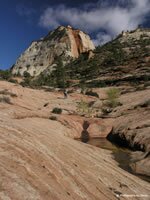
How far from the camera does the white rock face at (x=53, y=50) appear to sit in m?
153

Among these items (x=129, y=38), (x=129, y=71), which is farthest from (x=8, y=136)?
(x=129, y=38)

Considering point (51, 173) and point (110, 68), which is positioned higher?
point (110, 68)

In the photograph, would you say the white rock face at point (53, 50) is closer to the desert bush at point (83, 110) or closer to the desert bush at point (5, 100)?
the desert bush at point (83, 110)

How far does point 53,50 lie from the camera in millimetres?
155875

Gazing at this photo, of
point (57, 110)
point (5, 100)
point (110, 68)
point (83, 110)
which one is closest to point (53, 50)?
Result: point (110, 68)

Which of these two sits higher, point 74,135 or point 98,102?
point 98,102

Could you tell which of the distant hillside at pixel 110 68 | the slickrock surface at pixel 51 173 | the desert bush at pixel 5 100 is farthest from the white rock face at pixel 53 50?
the slickrock surface at pixel 51 173

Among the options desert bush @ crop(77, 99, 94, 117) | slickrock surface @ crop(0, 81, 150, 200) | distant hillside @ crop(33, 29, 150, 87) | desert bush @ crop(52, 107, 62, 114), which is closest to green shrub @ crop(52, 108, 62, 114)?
desert bush @ crop(52, 107, 62, 114)

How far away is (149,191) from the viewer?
16.7 meters

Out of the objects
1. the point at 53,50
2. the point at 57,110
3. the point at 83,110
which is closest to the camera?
→ the point at 57,110

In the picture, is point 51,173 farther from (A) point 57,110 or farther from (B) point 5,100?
(A) point 57,110

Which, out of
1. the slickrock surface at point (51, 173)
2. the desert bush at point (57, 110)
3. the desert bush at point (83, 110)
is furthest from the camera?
the desert bush at point (83, 110)

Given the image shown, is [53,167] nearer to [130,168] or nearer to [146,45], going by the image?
[130,168]

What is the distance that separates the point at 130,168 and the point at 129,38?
448 ft
